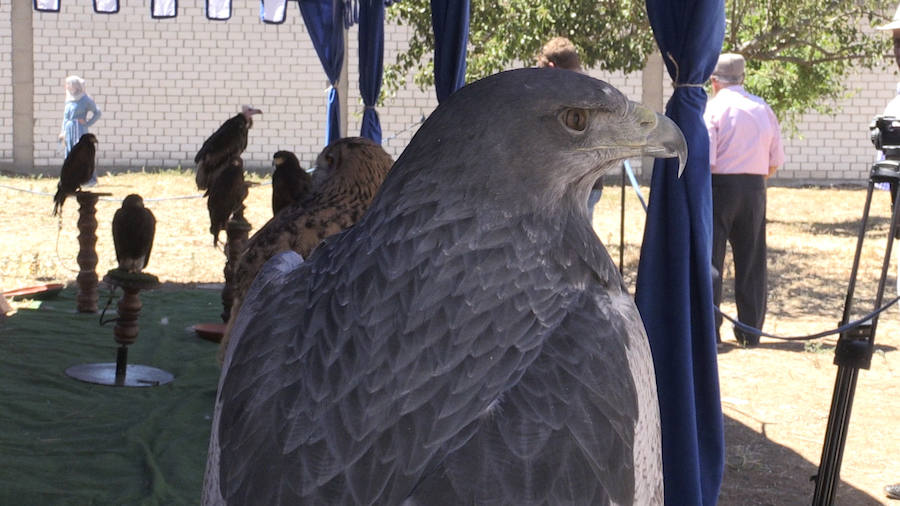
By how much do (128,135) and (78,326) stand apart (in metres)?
12.5

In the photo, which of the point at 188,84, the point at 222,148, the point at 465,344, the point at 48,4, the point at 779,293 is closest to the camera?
the point at 465,344

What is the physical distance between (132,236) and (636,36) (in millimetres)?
5990

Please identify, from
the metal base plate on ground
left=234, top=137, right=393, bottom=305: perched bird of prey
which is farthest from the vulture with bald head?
the metal base plate on ground

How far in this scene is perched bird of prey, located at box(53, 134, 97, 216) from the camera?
6.80 m

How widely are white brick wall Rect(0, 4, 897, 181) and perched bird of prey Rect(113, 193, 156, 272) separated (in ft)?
43.3

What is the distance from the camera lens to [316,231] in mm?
3438

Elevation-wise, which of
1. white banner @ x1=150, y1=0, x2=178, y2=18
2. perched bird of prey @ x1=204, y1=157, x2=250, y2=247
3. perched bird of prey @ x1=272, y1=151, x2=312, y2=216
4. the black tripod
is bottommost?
the black tripod

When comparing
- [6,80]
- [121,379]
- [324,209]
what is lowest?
[121,379]

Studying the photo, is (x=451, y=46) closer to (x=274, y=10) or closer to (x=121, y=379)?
(x=121, y=379)

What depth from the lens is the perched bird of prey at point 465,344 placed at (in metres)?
1.49

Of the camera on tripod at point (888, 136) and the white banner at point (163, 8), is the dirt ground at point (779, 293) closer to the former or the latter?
the camera on tripod at point (888, 136)

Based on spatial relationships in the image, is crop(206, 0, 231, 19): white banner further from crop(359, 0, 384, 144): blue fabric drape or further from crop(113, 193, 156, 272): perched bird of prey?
crop(113, 193, 156, 272): perched bird of prey

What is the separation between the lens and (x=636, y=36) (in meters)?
9.45

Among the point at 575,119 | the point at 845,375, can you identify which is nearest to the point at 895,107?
the point at 845,375
